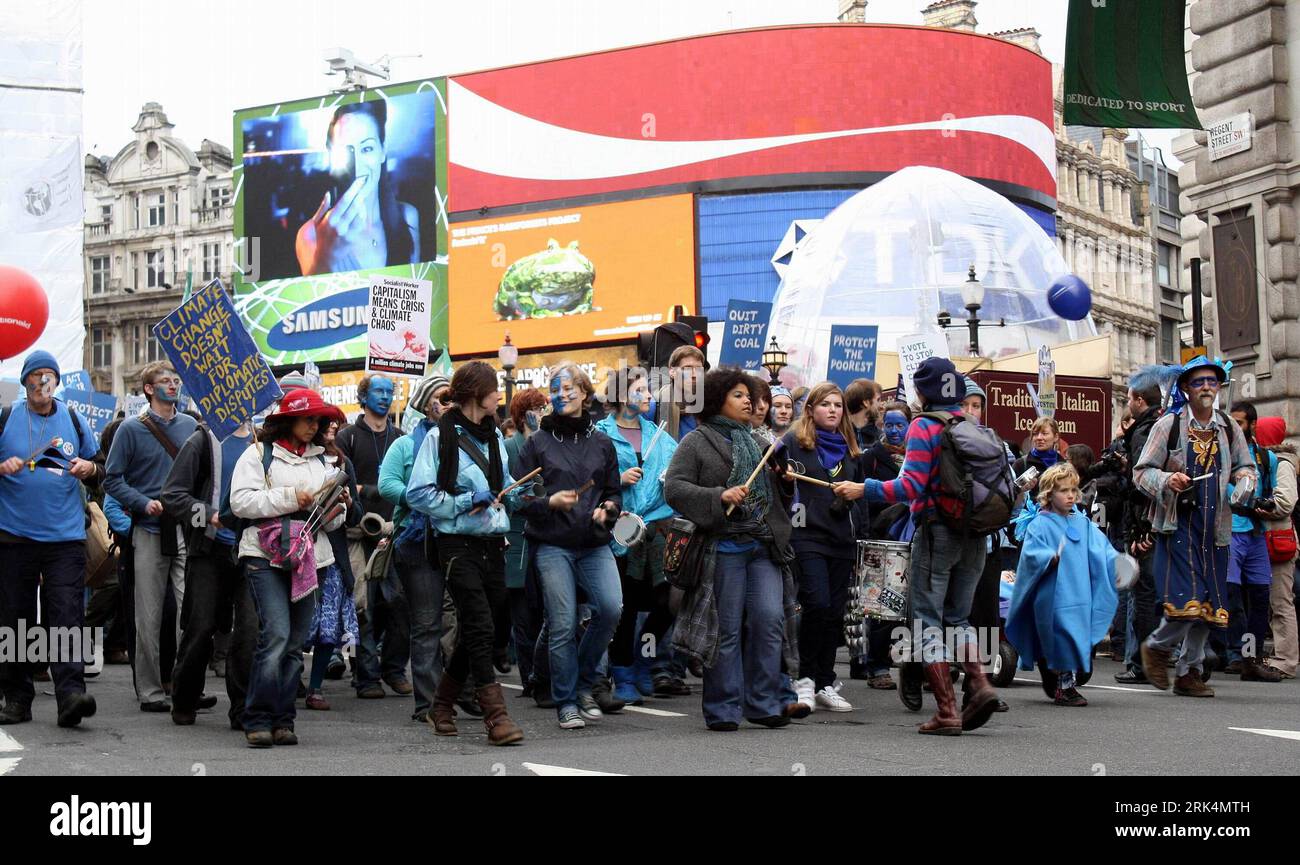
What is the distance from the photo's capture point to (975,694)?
845cm

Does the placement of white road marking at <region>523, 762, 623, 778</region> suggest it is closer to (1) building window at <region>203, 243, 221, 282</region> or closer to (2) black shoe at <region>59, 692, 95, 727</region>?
(2) black shoe at <region>59, 692, 95, 727</region>

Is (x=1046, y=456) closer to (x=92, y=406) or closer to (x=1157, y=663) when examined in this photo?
(x=1157, y=663)

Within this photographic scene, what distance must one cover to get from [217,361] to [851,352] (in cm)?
1323

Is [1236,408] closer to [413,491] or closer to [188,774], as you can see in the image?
[413,491]

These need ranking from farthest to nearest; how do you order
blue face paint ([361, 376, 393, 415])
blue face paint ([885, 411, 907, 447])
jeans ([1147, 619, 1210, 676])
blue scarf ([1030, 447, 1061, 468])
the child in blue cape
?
blue scarf ([1030, 447, 1061, 468]) → blue face paint ([885, 411, 907, 447]) → blue face paint ([361, 376, 393, 415]) → jeans ([1147, 619, 1210, 676]) → the child in blue cape

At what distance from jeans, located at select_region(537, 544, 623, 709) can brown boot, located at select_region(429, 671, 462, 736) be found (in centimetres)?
61

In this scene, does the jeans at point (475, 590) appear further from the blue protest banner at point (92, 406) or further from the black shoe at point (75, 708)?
the blue protest banner at point (92, 406)

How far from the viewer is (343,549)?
35.1 feet

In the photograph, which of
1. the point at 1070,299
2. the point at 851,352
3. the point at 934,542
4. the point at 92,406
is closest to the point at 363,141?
the point at 1070,299

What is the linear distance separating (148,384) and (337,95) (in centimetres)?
5847

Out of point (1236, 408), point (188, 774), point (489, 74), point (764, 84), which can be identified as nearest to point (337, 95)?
point (489, 74)

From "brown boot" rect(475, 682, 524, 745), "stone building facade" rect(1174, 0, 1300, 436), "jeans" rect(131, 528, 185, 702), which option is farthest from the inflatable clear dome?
"brown boot" rect(475, 682, 524, 745)

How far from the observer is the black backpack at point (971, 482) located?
8688 mm

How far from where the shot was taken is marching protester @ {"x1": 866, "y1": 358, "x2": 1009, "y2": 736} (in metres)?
8.67
